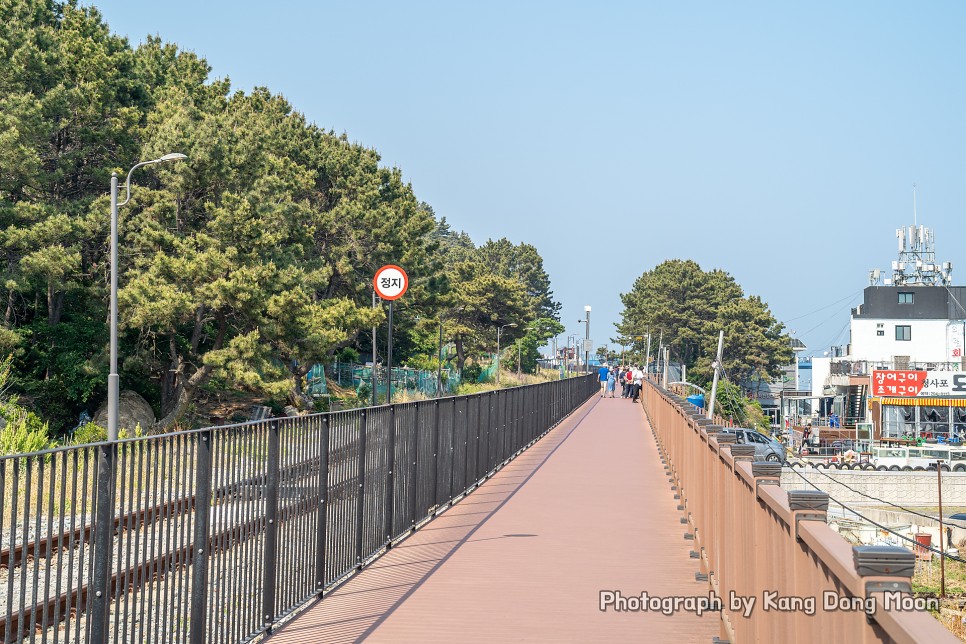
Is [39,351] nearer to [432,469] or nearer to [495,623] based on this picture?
[432,469]

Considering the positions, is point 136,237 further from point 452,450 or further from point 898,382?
point 898,382

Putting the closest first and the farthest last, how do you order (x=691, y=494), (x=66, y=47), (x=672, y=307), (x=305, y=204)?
(x=691, y=494), (x=66, y=47), (x=305, y=204), (x=672, y=307)

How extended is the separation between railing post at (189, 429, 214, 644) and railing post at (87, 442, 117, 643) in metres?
1.08

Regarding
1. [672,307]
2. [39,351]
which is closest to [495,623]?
[39,351]

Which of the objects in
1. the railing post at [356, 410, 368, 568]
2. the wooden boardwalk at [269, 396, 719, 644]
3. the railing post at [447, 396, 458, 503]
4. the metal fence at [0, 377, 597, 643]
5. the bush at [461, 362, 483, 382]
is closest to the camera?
the metal fence at [0, 377, 597, 643]

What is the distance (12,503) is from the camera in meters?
4.62

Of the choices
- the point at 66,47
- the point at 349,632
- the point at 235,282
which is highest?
the point at 66,47

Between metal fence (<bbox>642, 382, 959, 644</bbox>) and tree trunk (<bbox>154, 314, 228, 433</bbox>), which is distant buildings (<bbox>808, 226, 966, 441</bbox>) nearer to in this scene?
tree trunk (<bbox>154, 314, 228, 433</bbox>)

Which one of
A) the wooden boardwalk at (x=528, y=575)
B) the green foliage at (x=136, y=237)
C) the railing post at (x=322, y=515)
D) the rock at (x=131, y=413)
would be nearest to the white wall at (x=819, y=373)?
the green foliage at (x=136, y=237)

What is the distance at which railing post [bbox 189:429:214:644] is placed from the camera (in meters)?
6.51

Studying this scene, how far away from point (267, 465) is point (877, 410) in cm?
8958

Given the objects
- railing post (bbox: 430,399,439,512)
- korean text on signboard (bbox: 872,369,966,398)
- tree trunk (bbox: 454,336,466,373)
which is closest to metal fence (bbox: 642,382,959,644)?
railing post (bbox: 430,399,439,512)

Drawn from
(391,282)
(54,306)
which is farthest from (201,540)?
(54,306)

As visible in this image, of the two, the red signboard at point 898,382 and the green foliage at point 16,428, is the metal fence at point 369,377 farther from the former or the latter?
the red signboard at point 898,382
